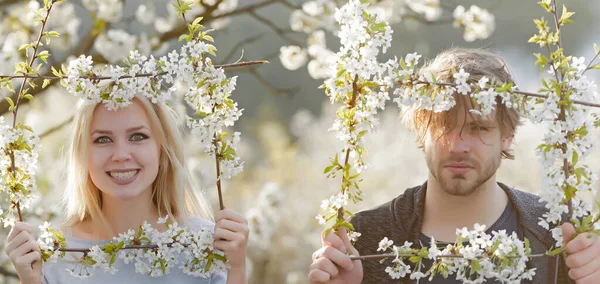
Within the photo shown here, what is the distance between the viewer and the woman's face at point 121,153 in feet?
8.09

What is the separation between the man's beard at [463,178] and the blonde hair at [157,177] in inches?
35.5

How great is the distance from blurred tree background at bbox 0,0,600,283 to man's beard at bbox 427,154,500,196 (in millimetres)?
373

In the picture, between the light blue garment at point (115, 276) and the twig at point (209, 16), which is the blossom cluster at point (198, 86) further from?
the twig at point (209, 16)

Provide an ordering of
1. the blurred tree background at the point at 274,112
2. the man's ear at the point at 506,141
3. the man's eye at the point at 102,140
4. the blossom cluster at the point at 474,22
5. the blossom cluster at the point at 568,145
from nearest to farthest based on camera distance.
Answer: the blossom cluster at the point at 568,145 → the man's ear at the point at 506,141 → the man's eye at the point at 102,140 → the blurred tree background at the point at 274,112 → the blossom cluster at the point at 474,22

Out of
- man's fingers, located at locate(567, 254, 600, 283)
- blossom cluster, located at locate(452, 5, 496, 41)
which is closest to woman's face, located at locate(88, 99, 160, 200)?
man's fingers, located at locate(567, 254, 600, 283)

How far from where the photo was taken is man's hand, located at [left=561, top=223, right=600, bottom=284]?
2.00 metres

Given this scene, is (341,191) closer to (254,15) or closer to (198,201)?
(198,201)

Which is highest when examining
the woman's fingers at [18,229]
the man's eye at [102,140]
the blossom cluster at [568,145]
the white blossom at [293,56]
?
the white blossom at [293,56]

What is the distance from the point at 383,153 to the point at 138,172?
24.6 ft

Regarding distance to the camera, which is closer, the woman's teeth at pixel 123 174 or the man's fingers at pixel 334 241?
the man's fingers at pixel 334 241

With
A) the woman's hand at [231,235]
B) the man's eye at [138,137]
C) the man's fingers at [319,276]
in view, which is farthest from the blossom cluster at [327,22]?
the man's fingers at [319,276]

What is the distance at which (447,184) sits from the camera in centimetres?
232

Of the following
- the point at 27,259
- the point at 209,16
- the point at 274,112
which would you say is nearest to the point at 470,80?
the point at 27,259

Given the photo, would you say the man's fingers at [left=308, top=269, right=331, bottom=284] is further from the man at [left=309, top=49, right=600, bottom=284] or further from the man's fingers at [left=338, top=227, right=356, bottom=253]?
the man's fingers at [left=338, top=227, right=356, bottom=253]
